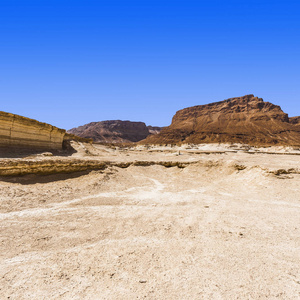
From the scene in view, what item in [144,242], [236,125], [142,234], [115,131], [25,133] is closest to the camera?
[144,242]

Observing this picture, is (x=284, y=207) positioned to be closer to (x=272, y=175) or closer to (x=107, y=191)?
(x=272, y=175)

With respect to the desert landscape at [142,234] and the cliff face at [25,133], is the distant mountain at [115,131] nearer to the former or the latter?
the cliff face at [25,133]

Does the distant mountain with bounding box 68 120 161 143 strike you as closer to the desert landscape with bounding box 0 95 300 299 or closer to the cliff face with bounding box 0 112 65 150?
the cliff face with bounding box 0 112 65 150

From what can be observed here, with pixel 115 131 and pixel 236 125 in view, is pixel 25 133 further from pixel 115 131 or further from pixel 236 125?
pixel 115 131

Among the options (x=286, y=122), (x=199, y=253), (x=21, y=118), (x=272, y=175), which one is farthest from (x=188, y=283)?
(x=286, y=122)

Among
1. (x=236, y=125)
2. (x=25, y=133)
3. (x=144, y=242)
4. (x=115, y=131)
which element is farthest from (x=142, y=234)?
(x=115, y=131)

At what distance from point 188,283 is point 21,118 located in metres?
13.1

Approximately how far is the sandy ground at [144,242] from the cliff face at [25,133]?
5144mm

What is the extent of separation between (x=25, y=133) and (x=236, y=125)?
8491 centimetres

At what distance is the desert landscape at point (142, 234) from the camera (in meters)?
2.77

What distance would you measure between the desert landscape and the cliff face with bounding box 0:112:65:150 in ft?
3.94

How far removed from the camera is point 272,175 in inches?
388

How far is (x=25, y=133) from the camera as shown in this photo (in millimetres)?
12516

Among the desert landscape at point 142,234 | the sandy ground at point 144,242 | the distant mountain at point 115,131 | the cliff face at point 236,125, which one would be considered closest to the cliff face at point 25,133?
the desert landscape at point 142,234
